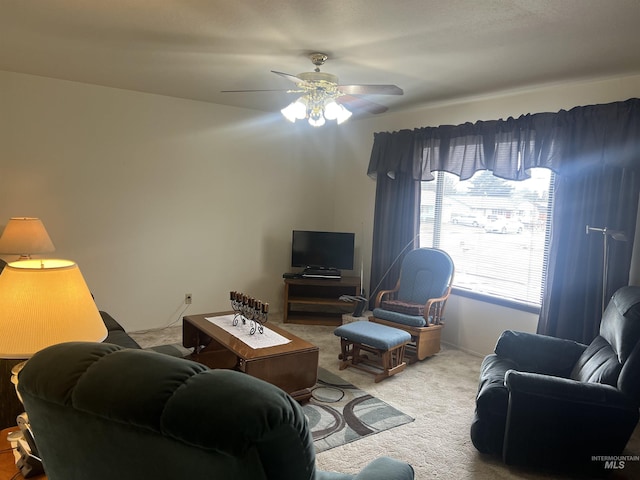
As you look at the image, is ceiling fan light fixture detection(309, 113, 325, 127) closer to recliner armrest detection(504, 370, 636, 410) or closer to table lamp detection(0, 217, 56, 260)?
recliner armrest detection(504, 370, 636, 410)

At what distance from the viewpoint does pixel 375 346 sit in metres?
3.62

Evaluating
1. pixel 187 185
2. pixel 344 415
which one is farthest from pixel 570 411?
pixel 187 185

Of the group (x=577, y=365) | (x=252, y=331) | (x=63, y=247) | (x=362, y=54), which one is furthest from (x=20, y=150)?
(x=577, y=365)

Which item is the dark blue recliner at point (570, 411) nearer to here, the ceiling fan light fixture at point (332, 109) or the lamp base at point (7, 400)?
the ceiling fan light fixture at point (332, 109)

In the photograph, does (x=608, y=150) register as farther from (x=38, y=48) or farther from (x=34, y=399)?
(x=38, y=48)

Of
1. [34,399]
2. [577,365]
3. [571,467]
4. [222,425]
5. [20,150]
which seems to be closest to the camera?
[222,425]

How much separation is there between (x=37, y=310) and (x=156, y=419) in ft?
2.34

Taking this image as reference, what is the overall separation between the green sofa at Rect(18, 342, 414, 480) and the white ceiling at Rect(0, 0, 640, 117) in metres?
1.97

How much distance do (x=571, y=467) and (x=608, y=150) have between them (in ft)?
7.18

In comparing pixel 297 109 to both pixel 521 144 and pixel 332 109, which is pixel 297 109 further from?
pixel 521 144

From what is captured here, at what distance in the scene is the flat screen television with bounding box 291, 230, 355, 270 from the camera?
5.43 m

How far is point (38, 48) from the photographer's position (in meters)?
3.21

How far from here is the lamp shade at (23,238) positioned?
3580 mm

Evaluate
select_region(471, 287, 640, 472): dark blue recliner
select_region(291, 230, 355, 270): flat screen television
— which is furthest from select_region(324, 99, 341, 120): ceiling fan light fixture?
select_region(291, 230, 355, 270): flat screen television
